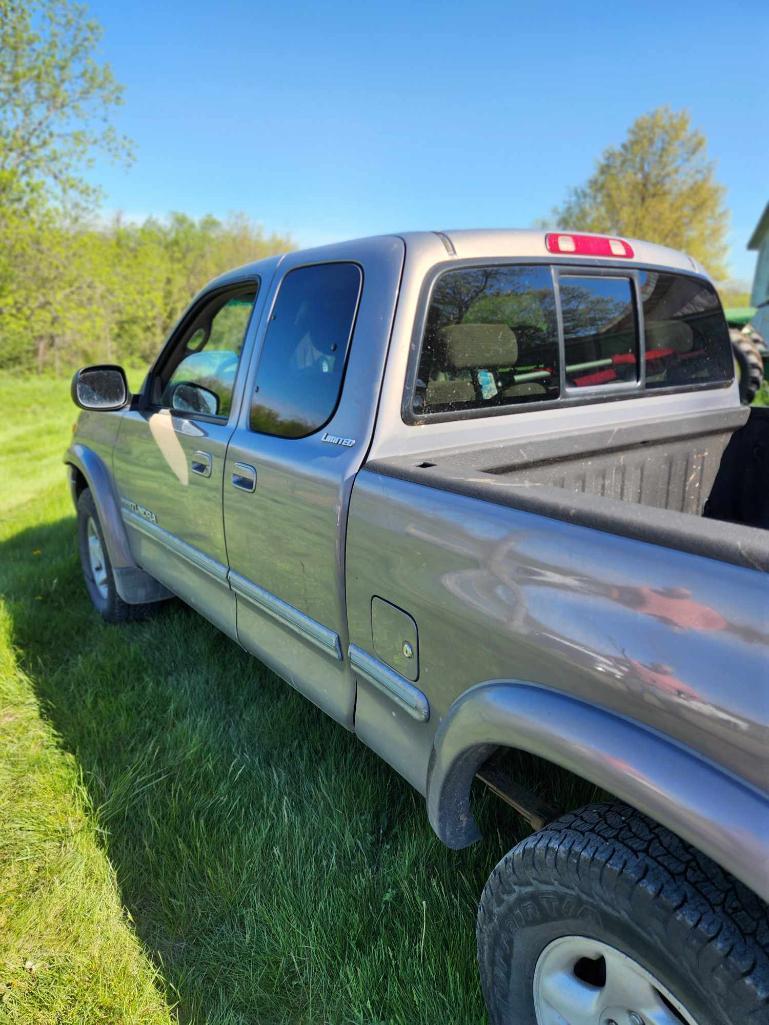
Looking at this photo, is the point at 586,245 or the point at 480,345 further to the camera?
the point at 586,245

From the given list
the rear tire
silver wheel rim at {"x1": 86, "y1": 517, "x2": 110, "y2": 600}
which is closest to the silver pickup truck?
the rear tire

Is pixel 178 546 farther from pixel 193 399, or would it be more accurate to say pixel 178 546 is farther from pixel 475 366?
pixel 475 366

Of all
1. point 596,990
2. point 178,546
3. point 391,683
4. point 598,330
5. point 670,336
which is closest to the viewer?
point 596,990

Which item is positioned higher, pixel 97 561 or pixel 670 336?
pixel 670 336

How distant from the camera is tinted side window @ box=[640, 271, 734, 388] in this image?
281cm

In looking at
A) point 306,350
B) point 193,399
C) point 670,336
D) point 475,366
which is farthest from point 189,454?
point 670,336

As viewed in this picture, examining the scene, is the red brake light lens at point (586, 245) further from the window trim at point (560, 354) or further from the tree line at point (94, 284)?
the tree line at point (94, 284)

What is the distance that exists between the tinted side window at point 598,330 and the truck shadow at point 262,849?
167 centimetres

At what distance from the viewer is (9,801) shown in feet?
8.58

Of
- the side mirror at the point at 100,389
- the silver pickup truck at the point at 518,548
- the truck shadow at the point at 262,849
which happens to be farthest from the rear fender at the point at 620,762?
the side mirror at the point at 100,389

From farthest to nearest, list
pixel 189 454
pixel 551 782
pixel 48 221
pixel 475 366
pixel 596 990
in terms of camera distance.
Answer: pixel 48 221, pixel 189 454, pixel 551 782, pixel 475 366, pixel 596 990

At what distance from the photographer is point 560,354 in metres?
2.44

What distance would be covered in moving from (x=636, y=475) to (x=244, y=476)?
143 centimetres

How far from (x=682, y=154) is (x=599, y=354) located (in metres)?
33.6
